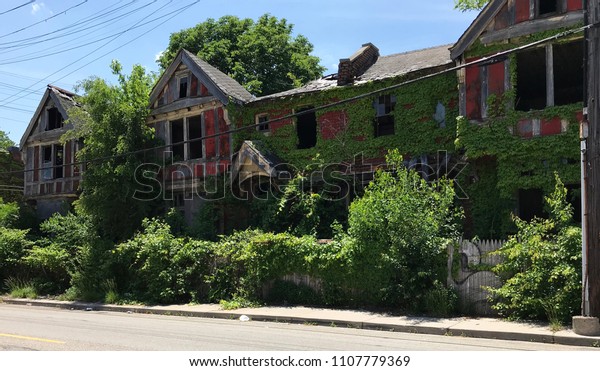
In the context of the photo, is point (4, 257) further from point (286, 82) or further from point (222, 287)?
point (286, 82)

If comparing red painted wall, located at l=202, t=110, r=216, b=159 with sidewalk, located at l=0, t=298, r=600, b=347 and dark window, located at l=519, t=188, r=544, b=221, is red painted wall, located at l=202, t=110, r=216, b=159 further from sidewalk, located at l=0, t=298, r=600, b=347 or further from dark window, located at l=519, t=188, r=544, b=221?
dark window, located at l=519, t=188, r=544, b=221

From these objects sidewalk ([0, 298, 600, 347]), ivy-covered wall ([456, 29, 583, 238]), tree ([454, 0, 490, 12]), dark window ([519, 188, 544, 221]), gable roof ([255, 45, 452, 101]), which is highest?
tree ([454, 0, 490, 12])

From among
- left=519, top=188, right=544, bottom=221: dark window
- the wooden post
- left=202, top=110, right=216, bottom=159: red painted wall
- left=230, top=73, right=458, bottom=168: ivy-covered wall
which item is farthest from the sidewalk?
left=202, top=110, right=216, bottom=159: red painted wall

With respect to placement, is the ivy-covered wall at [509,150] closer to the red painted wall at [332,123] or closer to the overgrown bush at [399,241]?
the overgrown bush at [399,241]

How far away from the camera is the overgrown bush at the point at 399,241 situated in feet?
44.8

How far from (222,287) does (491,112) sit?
9893 mm

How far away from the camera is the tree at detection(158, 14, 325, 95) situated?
37438mm

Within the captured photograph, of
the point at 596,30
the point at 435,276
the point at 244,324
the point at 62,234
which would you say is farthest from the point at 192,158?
the point at 596,30

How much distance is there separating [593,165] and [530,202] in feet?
21.8

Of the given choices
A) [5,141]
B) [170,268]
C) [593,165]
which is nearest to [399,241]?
[593,165]

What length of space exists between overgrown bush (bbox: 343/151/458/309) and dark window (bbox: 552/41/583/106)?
21.2 feet

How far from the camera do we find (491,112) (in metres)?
16.3

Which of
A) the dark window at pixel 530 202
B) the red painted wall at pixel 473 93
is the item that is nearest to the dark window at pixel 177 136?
the red painted wall at pixel 473 93

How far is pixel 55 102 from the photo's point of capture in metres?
29.6
